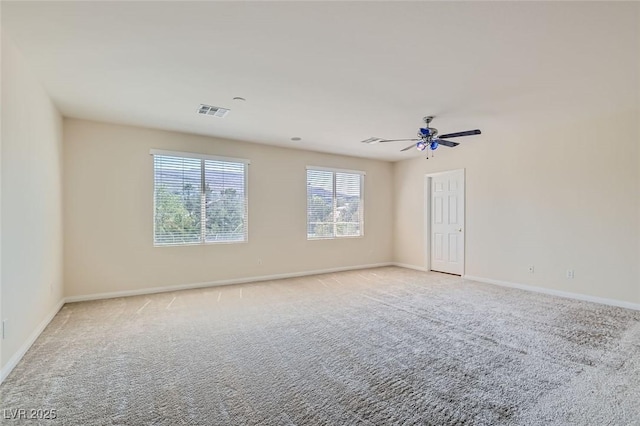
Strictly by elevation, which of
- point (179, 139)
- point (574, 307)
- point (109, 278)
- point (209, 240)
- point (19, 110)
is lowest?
point (574, 307)

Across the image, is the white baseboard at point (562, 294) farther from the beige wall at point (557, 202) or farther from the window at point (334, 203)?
the window at point (334, 203)

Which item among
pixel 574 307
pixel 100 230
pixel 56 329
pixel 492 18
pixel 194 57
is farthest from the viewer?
pixel 100 230

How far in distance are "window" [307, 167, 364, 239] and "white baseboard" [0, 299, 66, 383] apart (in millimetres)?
4222

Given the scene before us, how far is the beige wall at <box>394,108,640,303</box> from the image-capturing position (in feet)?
14.1

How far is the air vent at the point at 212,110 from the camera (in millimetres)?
4035

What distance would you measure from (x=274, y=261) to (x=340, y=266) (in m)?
1.66

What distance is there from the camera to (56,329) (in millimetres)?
3420

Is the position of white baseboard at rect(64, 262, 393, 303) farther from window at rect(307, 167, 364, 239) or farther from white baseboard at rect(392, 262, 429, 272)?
white baseboard at rect(392, 262, 429, 272)

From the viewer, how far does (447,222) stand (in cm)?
666

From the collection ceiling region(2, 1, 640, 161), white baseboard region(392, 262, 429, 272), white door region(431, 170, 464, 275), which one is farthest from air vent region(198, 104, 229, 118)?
white baseboard region(392, 262, 429, 272)

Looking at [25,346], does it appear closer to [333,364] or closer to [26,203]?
[26,203]

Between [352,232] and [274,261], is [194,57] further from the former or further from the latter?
[352,232]

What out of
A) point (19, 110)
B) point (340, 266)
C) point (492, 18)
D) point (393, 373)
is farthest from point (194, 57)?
point (340, 266)

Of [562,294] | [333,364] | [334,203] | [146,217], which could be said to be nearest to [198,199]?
[146,217]
